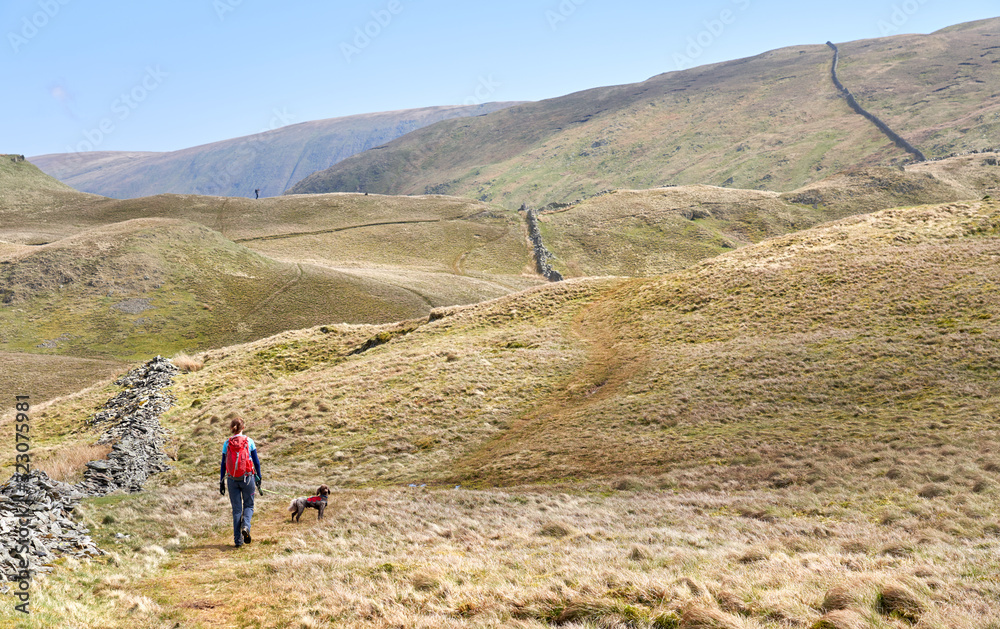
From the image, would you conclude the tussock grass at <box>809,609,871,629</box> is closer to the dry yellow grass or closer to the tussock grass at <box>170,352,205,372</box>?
the dry yellow grass

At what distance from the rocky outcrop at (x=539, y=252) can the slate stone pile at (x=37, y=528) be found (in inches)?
3017

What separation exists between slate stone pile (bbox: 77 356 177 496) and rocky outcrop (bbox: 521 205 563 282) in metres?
59.0

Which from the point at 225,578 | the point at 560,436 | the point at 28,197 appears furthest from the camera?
the point at 28,197

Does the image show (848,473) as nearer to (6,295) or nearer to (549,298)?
(549,298)

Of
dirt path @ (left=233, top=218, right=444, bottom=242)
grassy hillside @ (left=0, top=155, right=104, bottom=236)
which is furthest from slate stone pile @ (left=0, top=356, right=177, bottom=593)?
grassy hillside @ (left=0, top=155, right=104, bottom=236)

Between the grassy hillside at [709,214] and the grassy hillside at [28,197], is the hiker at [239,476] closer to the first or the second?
the grassy hillside at [709,214]

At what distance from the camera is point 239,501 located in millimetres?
13000

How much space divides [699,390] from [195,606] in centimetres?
2123

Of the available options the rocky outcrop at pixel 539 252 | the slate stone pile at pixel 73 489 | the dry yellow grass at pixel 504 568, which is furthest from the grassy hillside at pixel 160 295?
the dry yellow grass at pixel 504 568

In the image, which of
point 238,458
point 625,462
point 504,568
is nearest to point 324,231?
point 625,462

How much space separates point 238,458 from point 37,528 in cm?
364

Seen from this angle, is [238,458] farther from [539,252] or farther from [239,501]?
[539,252]

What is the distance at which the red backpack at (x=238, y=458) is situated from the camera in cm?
1260

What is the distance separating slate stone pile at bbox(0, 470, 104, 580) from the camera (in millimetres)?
9297
